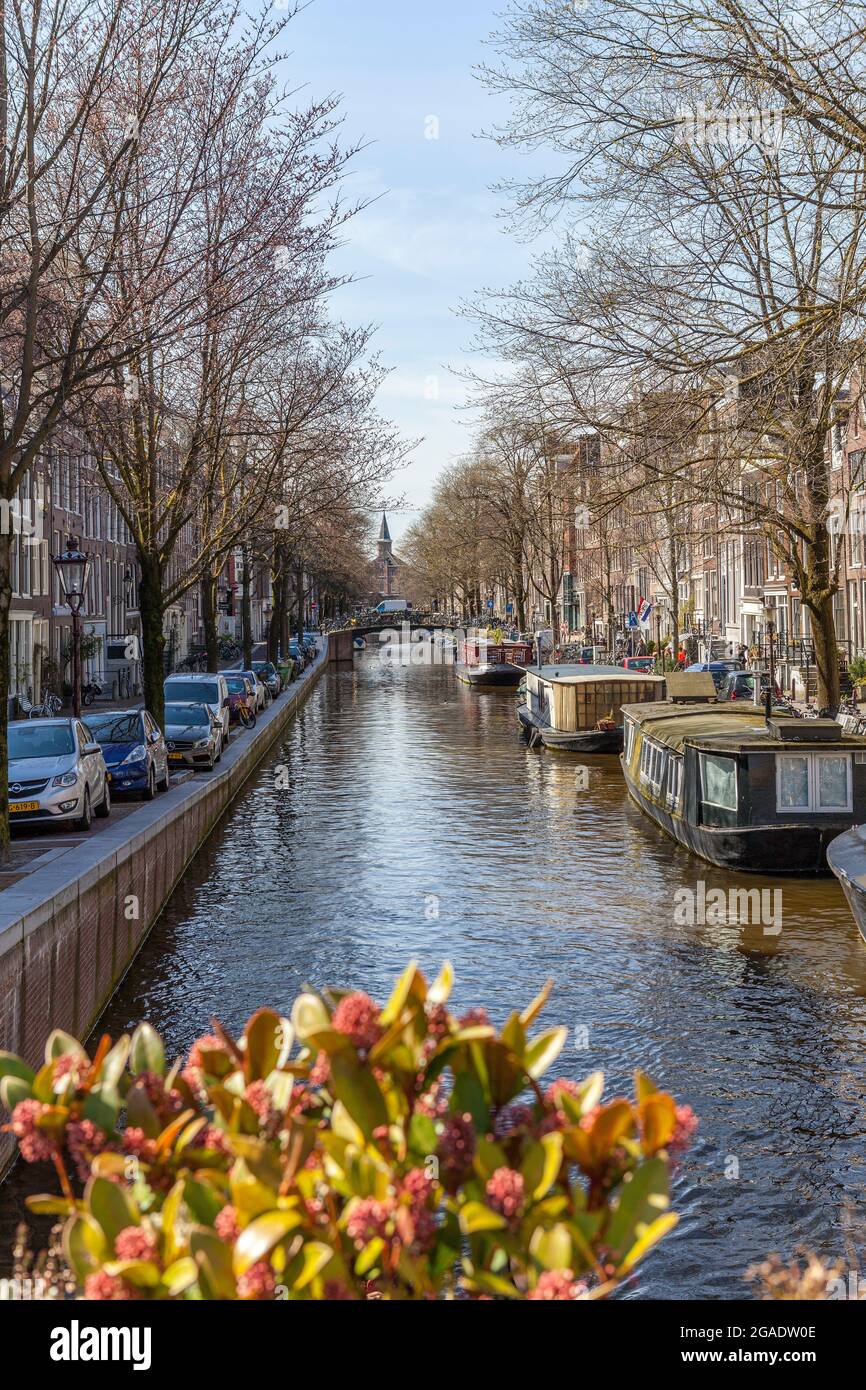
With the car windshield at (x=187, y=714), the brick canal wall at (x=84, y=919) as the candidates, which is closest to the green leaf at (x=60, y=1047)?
the brick canal wall at (x=84, y=919)

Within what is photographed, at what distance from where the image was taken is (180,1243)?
274 cm

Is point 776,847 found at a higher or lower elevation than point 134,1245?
lower

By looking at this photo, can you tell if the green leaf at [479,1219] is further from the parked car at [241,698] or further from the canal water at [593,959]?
the parked car at [241,698]

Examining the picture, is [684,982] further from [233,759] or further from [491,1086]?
[233,759]

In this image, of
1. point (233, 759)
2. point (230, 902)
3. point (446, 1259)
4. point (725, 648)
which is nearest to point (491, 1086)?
point (446, 1259)

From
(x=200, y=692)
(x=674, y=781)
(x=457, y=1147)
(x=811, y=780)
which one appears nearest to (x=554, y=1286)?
(x=457, y=1147)

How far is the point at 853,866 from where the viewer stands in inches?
547

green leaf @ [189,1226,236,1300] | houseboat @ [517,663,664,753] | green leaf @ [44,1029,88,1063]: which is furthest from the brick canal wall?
houseboat @ [517,663,664,753]

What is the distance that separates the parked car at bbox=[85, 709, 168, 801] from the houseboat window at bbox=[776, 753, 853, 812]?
9255 mm

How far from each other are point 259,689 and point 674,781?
2543cm

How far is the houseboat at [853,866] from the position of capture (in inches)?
525

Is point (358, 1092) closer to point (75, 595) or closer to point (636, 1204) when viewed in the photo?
point (636, 1204)

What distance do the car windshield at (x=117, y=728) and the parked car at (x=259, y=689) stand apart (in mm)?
19177

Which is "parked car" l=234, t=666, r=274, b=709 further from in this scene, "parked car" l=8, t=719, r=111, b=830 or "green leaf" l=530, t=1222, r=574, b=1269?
"green leaf" l=530, t=1222, r=574, b=1269
